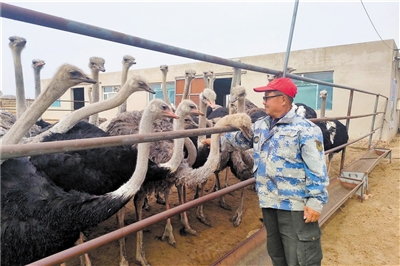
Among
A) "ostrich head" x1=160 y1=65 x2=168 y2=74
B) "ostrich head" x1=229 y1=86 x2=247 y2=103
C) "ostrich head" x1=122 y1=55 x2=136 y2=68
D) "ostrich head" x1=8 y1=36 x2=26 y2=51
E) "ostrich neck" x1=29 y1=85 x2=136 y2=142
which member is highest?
"ostrich head" x1=8 y1=36 x2=26 y2=51

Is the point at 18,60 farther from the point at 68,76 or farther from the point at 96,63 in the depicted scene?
the point at 68,76

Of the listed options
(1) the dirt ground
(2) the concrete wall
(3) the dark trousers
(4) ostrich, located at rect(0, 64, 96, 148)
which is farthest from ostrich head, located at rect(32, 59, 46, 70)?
(2) the concrete wall

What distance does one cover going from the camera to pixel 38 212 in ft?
5.81

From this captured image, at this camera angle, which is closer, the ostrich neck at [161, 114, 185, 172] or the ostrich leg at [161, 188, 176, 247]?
the ostrich neck at [161, 114, 185, 172]

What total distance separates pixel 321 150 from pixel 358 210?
2906mm

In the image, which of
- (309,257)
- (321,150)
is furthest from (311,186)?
(309,257)

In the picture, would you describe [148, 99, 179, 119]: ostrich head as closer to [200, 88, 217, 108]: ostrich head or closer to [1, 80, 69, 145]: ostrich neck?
[1, 80, 69, 145]: ostrich neck

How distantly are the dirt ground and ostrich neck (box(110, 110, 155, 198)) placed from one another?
43.0 inches

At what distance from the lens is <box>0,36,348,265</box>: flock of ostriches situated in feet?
5.68

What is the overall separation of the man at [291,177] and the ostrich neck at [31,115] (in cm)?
133

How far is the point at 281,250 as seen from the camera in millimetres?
1826

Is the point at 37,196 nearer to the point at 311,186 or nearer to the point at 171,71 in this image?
the point at 311,186

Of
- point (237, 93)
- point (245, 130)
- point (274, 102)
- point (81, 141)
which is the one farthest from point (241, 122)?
point (237, 93)

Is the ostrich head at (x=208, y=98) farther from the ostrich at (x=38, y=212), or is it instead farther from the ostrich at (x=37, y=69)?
the ostrich at (x=37, y=69)
